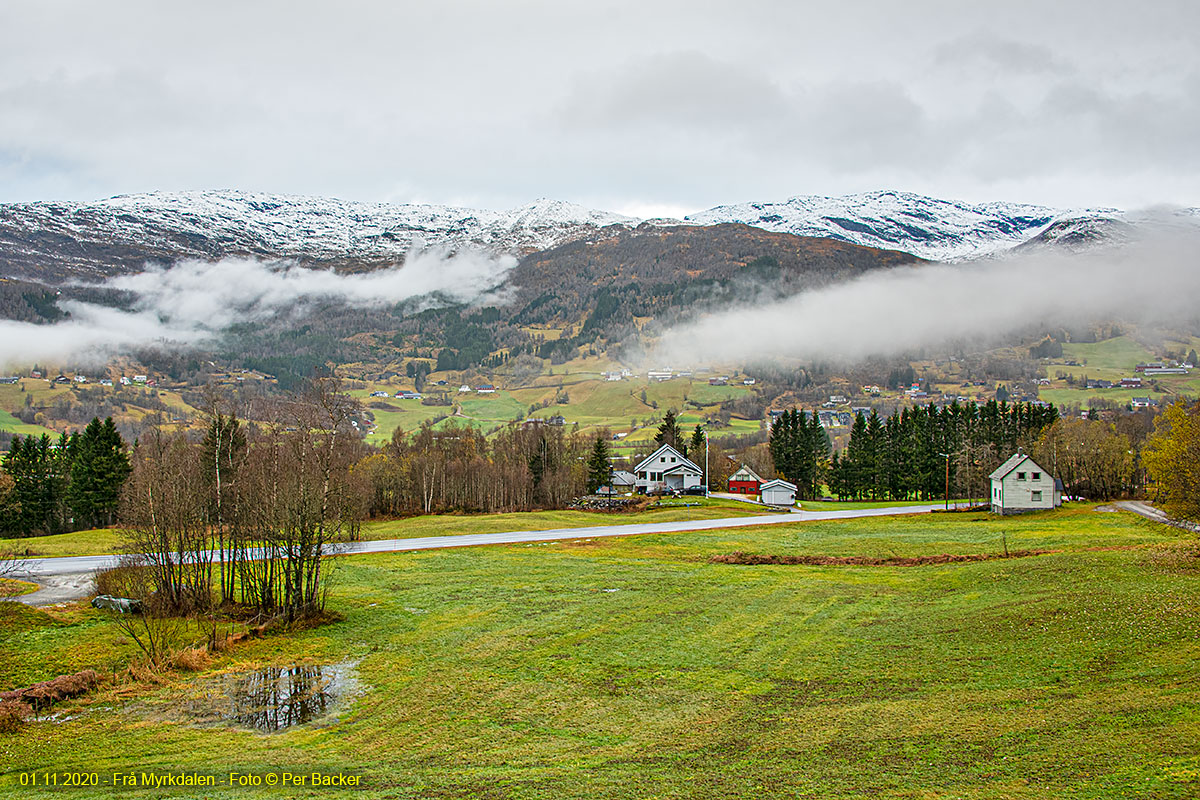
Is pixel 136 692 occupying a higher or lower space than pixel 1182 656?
lower

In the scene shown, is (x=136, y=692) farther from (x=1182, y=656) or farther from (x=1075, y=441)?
(x=1075, y=441)

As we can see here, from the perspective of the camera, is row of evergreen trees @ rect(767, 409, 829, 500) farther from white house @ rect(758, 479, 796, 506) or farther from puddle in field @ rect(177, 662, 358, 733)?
puddle in field @ rect(177, 662, 358, 733)

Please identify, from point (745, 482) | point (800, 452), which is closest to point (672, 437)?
point (745, 482)

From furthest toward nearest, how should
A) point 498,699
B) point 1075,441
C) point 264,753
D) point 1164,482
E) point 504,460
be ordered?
point 504,460, point 1075,441, point 1164,482, point 498,699, point 264,753

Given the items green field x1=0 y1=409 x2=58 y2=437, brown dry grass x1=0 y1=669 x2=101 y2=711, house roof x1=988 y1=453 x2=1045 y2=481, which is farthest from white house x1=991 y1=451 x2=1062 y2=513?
green field x1=0 y1=409 x2=58 y2=437

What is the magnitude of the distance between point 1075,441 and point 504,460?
72.2 m

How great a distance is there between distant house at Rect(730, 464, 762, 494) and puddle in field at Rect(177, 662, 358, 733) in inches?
3817

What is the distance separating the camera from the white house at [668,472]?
106m

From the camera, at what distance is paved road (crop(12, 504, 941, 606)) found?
33438 mm

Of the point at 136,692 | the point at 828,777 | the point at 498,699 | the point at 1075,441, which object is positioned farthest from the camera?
the point at 1075,441

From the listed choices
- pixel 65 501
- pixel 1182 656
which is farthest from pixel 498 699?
pixel 65 501

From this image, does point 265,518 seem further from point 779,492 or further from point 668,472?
point 668,472

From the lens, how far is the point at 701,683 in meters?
18.5

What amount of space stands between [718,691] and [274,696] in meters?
11.2
